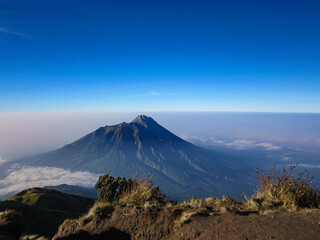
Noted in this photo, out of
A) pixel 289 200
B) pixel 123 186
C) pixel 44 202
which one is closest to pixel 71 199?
pixel 44 202

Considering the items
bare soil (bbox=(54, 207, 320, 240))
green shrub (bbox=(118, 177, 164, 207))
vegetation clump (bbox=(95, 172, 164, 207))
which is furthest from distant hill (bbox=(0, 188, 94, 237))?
bare soil (bbox=(54, 207, 320, 240))

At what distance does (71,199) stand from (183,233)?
82.0 m

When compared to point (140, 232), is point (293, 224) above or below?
above

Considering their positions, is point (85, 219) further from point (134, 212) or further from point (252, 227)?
point (252, 227)

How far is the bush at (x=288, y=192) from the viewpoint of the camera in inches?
227

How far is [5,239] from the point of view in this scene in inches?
204

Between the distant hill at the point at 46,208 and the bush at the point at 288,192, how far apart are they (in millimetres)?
35119

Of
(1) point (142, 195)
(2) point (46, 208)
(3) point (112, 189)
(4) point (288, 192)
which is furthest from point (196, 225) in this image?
(2) point (46, 208)

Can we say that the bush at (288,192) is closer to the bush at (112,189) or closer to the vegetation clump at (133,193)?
the vegetation clump at (133,193)

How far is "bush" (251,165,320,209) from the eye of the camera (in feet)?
18.9

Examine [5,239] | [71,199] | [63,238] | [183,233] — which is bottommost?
[71,199]

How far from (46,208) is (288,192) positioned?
165 feet

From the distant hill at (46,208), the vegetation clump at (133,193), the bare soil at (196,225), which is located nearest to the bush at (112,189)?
the vegetation clump at (133,193)

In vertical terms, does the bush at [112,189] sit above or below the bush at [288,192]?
below
